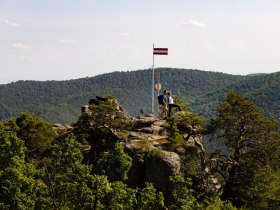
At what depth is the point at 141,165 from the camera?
1261 inches

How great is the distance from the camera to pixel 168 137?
34.4m

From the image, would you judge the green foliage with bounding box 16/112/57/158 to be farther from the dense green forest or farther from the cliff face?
the cliff face

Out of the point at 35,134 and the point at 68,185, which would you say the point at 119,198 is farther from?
the point at 35,134

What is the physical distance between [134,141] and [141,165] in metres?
2.58

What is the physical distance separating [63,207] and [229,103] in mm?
16508

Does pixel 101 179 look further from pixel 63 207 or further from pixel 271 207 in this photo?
pixel 271 207

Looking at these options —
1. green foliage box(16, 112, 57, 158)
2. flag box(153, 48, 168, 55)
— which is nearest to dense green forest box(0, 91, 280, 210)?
green foliage box(16, 112, 57, 158)

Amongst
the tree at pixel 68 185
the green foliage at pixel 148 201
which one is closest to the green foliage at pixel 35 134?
the tree at pixel 68 185

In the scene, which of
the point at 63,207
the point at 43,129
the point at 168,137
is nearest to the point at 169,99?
the point at 168,137

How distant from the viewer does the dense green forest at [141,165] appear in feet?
Answer: 79.3

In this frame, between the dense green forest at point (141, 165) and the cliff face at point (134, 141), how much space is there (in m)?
0.09

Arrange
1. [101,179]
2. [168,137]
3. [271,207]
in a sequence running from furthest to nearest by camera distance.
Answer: [168,137]
[271,207]
[101,179]

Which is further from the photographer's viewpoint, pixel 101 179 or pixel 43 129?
pixel 43 129

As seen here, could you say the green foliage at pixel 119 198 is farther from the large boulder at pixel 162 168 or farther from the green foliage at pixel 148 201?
the large boulder at pixel 162 168
